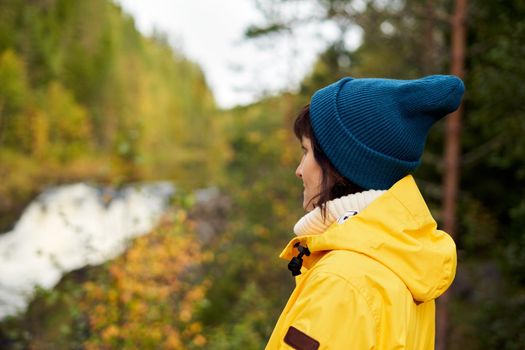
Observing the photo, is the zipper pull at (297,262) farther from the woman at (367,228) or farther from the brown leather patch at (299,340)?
the brown leather patch at (299,340)

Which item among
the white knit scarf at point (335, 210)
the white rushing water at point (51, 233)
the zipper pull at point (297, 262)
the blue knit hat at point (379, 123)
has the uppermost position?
the blue knit hat at point (379, 123)

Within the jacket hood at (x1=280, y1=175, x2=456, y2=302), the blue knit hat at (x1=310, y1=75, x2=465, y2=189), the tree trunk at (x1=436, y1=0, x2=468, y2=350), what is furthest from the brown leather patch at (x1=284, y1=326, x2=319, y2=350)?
the tree trunk at (x1=436, y1=0, x2=468, y2=350)

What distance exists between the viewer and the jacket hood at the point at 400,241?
1456mm

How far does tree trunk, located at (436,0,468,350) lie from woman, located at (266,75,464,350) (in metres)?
5.02

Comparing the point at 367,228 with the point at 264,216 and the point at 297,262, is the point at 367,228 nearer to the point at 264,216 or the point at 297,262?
the point at 297,262

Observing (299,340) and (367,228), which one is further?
(367,228)

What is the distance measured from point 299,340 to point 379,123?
640 millimetres

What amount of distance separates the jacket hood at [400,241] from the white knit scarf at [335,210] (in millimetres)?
75

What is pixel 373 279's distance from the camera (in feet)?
4.58

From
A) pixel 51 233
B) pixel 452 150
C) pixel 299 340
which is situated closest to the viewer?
pixel 299 340

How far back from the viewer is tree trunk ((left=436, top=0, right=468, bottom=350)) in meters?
6.40

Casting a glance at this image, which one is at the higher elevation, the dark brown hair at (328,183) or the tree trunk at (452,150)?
the dark brown hair at (328,183)

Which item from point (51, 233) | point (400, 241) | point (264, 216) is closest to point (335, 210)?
point (400, 241)

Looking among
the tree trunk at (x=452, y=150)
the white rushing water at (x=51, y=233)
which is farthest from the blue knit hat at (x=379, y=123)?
Answer: the white rushing water at (x=51, y=233)
